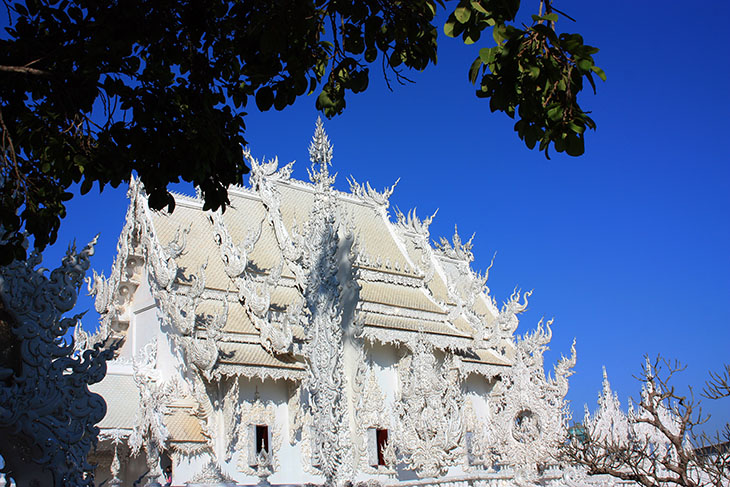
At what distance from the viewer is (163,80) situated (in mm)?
4414

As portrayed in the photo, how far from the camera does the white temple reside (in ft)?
37.2

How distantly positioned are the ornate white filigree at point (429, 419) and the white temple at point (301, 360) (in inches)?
1.1

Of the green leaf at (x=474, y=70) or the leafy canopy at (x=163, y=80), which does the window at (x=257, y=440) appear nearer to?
the leafy canopy at (x=163, y=80)

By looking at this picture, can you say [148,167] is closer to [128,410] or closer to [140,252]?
[128,410]

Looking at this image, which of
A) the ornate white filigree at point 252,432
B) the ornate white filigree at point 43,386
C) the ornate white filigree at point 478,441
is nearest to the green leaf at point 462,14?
the ornate white filigree at point 43,386

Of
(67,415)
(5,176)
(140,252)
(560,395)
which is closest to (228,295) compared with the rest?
(140,252)

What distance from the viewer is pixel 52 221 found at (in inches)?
182

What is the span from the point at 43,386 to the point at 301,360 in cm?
1060

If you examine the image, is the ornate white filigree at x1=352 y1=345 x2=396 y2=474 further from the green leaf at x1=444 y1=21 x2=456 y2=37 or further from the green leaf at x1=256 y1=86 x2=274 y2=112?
the green leaf at x1=444 y1=21 x2=456 y2=37

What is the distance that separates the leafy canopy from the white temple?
505 centimetres

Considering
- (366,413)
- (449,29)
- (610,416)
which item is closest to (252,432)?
(366,413)

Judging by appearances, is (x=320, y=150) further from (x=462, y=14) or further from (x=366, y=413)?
(x=462, y=14)

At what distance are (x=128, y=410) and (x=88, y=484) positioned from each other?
29.6 feet

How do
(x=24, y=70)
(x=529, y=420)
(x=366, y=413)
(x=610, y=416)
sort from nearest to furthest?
(x=24, y=70), (x=366, y=413), (x=529, y=420), (x=610, y=416)
